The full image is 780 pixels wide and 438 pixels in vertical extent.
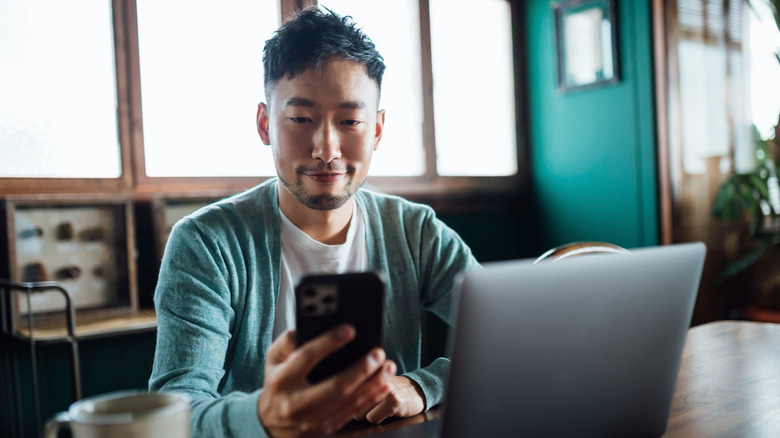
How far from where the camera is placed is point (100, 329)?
210 centimetres

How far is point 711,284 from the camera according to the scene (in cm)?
298

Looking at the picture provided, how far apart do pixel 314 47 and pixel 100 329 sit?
1403 millimetres

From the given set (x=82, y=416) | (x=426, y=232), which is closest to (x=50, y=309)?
(x=426, y=232)

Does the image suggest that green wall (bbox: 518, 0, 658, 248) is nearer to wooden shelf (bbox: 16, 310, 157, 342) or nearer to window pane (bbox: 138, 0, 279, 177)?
window pane (bbox: 138, 0, 279, 177)

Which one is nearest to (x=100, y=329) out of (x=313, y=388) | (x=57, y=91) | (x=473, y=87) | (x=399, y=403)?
(x=57, y=91)

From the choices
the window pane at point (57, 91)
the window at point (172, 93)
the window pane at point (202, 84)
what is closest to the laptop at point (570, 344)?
the window at point (172, 93)

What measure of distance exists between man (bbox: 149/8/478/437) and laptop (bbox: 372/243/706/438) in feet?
1.03

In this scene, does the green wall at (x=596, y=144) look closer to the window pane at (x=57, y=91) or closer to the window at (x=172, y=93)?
the window at (x=172, y=93)

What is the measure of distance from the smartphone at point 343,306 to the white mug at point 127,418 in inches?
5.0

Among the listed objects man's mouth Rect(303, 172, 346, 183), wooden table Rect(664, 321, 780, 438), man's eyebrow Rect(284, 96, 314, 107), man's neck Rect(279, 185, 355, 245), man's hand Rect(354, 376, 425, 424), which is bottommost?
wooden table Rect(664, 321, 780, 438)

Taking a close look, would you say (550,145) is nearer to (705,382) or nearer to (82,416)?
(705,382)

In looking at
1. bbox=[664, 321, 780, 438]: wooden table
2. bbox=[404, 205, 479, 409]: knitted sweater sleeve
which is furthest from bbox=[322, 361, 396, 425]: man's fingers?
bbox=[404, 205, 479, 409]: knitted sweater sleeve

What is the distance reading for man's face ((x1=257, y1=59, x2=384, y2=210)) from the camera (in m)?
1.19

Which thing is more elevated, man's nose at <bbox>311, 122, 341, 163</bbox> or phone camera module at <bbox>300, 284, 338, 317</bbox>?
man's nose at <bbox>311, 122, 341, 163</bbox>
